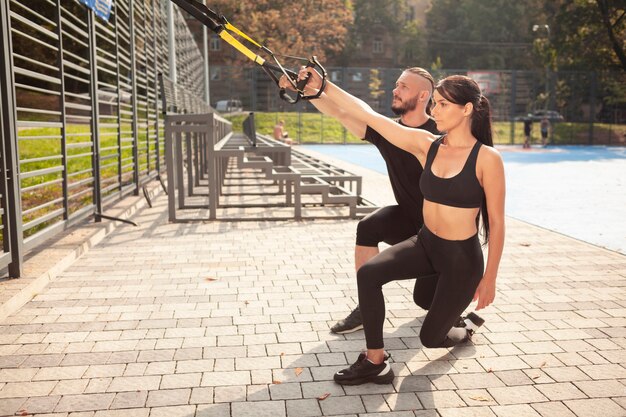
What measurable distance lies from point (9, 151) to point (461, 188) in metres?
3.86

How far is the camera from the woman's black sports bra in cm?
336

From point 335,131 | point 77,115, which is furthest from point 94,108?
point 335,131

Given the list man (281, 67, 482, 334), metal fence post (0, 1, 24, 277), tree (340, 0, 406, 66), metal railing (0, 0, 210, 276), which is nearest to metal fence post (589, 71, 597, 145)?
metal railing (0, 0, 210, 276)

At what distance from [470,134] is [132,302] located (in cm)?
Result: 308

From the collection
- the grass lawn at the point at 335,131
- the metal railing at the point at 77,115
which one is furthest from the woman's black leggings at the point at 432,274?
the grass lawn at the point at 335,131

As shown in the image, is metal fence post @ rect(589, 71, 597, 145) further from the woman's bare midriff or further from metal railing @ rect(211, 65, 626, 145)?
the woman's bare midriff

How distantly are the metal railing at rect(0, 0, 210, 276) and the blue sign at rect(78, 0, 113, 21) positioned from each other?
13 cm

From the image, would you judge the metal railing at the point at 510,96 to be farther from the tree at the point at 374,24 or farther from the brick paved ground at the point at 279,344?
the brick paved ground at the point at 279,344

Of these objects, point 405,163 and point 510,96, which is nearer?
point 405,163

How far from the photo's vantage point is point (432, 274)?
363cm

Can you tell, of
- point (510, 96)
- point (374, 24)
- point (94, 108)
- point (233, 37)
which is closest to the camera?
point (233, 37)

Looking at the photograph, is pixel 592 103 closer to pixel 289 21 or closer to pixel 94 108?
pixel 289 21

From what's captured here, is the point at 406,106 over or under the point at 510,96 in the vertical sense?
under

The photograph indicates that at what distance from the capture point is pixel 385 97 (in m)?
37.5
